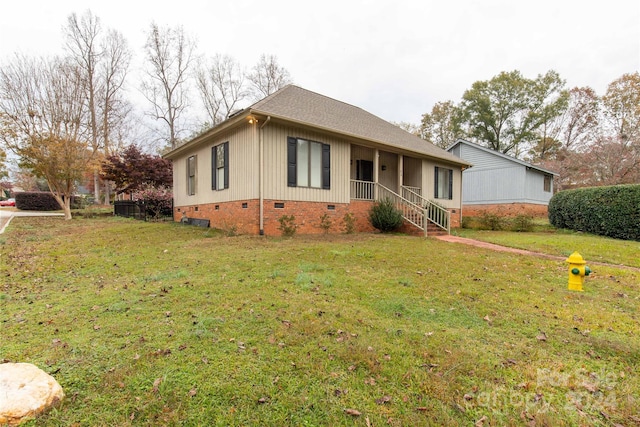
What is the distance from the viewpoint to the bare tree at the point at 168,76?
24.4 metres

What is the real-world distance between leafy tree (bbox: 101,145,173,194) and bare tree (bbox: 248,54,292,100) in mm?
12604

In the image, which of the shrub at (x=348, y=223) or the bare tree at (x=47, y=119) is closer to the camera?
the shrub at (x=348, y=223)

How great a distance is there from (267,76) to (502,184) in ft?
72.0

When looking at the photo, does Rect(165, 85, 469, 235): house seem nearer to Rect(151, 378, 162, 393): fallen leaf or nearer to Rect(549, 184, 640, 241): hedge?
Rect(549, 184, 640, 241): hedge

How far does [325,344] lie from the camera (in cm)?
273

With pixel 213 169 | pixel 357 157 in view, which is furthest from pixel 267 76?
pixel 213 169

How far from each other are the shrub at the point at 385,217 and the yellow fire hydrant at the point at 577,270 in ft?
21.9

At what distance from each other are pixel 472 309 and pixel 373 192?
8.60m

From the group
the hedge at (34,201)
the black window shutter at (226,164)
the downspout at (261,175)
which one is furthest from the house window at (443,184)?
the hedge at (34,201)

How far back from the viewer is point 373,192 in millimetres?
12000

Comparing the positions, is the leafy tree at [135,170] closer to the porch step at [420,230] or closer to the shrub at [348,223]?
the shrub at [348,223]

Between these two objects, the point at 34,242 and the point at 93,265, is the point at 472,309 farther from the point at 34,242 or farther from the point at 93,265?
the point at 34,242

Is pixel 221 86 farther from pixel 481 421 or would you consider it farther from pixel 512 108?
pixel 481 421

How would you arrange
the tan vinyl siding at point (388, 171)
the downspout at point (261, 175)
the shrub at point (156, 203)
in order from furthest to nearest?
the shrub at point (156, 203), the tan vinyl siding at point (388, 171), the downspout at point (261, 175)
